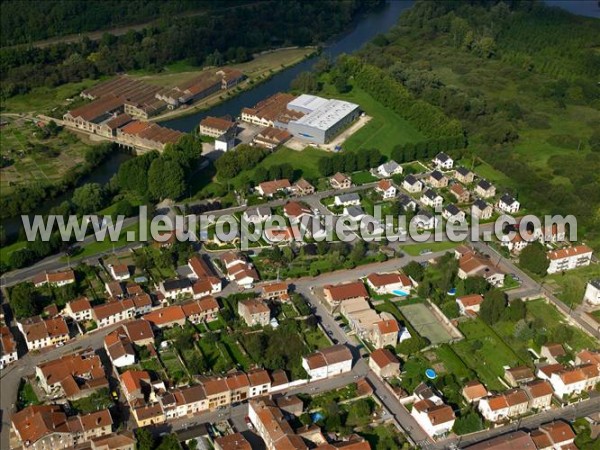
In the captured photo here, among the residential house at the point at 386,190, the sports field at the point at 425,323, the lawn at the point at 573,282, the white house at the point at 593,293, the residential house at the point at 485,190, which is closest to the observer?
the sports field at the point at 425,323

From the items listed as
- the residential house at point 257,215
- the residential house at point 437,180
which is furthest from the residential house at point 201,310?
the residential house at point 437,180

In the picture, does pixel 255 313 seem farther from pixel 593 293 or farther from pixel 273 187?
pixel 593 293

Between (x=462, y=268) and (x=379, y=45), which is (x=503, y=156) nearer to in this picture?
(x=462, y=268)

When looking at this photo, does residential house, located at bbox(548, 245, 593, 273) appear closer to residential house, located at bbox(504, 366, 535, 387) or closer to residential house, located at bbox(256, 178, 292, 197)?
residential house, located at bbox(504, 366, 535, 387)

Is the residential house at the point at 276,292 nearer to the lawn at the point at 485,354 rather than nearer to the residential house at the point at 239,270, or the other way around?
the residential house at the point at 239,270

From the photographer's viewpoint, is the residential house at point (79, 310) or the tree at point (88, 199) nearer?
the residential house at point (79, 310)

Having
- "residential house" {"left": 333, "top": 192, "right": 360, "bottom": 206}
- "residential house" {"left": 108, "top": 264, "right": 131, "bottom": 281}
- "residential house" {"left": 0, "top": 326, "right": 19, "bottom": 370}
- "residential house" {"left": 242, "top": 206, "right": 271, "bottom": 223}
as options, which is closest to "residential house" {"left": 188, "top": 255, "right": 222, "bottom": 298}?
"residential house" {"left": 108, "top": 264, "right": 131, "bottom": 281}

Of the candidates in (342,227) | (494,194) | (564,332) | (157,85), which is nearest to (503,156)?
(494,194)
